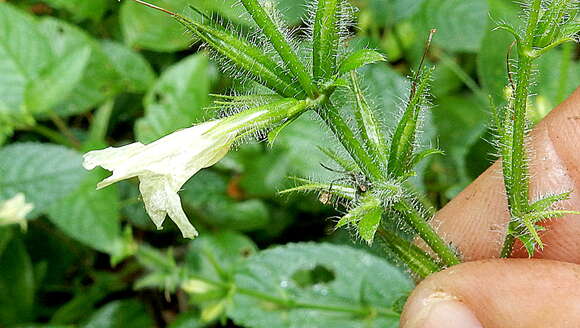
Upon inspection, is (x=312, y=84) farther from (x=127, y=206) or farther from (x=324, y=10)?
(x=127, y=206)

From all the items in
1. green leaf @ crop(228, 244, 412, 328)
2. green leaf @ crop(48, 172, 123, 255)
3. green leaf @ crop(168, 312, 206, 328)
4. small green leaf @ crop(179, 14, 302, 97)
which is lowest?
green leaf @ crop(168, 312, 206, 328)

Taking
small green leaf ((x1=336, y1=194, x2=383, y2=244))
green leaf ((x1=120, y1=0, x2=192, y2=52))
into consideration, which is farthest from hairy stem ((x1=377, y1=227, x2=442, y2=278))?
green leaf ((x1=120, y1=0, x2=192, y2=52))

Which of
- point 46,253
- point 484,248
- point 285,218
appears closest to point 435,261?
point 484,248

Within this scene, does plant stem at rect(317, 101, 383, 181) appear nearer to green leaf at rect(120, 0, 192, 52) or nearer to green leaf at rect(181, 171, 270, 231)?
green leaf at rect(181, 171, 270, 231)

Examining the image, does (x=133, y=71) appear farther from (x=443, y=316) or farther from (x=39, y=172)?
(x=443, y=316)

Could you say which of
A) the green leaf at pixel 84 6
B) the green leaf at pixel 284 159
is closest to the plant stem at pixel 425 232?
the green leaf at pixel 284 159

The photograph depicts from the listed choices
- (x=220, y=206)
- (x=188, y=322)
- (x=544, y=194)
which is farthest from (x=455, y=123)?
(x=188, y=322)
